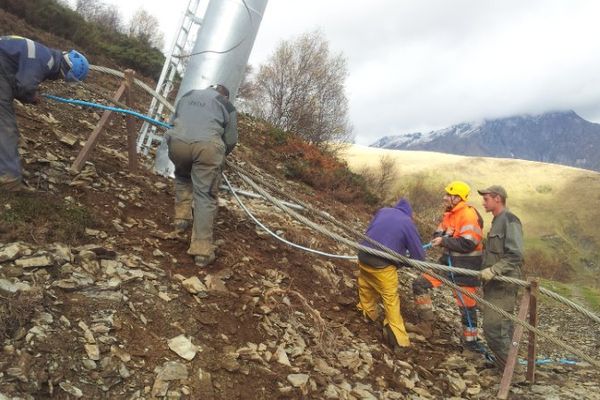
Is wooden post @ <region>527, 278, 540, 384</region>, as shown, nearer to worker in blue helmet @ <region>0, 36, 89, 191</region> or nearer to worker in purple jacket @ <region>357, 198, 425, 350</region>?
worker in purple jacket @ <region>357, 198, 425, 350</region>

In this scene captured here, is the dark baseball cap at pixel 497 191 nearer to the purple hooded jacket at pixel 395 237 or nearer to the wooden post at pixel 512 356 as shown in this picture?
the purple hooded jacket at pixel 395 237

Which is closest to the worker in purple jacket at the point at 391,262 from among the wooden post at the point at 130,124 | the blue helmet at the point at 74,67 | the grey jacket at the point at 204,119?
the grey jacket at the point at 204,119

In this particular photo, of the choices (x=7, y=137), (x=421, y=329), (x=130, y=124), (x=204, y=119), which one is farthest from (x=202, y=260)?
(x=421, y=329)

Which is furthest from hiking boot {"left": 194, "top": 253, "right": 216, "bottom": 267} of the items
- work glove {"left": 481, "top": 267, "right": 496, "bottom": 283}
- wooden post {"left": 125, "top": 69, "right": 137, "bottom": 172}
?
work glove {"left": 481, "top": 267, "right": 496, "bottom": 283}

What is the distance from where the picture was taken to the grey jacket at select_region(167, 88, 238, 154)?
5.56 metres

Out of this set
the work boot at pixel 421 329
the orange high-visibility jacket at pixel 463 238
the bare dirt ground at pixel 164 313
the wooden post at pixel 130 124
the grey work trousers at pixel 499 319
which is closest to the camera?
the bare dirt ground at pixel 164 313

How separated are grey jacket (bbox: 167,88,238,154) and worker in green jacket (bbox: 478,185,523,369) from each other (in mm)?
3602

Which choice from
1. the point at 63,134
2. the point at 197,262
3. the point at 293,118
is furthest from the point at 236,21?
the point at 293,118

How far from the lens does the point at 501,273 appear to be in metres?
5.78

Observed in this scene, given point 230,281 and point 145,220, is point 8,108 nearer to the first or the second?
point 145,220

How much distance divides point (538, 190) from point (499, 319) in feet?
424

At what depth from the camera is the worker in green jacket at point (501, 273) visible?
5.78 m

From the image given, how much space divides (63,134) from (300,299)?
15.9 ft

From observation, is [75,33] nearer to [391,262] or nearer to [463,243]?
[391,262]
